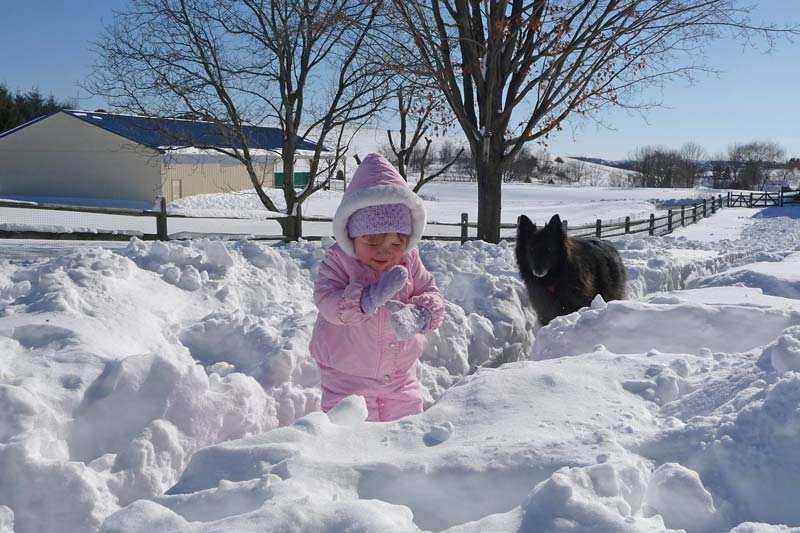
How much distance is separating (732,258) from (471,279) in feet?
26.0

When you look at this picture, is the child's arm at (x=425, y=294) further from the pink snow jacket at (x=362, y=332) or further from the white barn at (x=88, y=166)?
the white barn at (x=88, y=166)

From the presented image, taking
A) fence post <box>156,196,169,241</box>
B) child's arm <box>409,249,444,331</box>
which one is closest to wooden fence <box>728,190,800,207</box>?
fence post <box>156,196,169,241</box>

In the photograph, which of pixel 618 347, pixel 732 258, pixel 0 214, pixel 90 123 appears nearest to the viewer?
pixel 618 347

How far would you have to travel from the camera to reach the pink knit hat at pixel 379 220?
134 inches

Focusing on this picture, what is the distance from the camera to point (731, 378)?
110 inches

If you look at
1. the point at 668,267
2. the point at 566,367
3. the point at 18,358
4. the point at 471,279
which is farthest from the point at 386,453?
the point at 668,267

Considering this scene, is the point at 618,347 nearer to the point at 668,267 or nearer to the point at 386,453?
the point at 386,453

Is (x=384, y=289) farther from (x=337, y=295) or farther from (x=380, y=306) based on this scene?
(x=337, y=295)

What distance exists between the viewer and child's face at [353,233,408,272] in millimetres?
3469

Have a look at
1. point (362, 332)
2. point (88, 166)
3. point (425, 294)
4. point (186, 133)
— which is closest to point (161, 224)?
point (186, 133)

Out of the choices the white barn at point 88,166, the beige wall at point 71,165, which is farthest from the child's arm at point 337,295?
the beige wall at point 71,165

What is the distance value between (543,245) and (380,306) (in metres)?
3.81

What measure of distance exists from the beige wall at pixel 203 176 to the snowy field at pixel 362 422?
29457 millimetres

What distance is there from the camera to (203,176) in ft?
120
